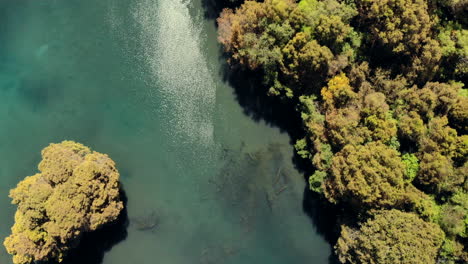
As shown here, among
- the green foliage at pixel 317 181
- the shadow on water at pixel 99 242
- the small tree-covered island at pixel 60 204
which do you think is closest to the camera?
the small tree-covered island at pixel 60 204

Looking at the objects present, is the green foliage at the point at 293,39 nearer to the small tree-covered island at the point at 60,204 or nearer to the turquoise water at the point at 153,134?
the turquoise water at the point at 153,134

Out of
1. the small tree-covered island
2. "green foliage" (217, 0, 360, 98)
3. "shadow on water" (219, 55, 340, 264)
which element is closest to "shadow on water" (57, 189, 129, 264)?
the small tree-covered island

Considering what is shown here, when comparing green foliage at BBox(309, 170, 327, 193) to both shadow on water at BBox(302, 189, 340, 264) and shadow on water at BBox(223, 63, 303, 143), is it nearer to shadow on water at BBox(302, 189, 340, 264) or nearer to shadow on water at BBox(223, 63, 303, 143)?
shadow on water at BBox(302, 189, 340, 264)

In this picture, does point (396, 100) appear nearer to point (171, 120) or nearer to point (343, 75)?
point (343, 75)

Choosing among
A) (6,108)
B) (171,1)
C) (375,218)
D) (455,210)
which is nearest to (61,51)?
(6,108)

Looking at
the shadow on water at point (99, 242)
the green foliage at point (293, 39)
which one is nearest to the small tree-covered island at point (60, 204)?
the shadow on water at point (99, 242)

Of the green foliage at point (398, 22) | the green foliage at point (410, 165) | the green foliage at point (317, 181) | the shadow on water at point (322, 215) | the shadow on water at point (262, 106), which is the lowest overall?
the shadow on water at point (322, 215)

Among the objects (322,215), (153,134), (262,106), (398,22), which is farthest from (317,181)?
(153,134)
